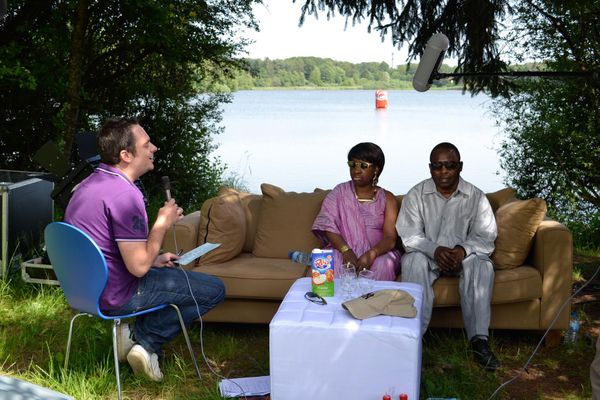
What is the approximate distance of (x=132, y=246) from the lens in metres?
2.97

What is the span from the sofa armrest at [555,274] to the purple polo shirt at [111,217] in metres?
2.13

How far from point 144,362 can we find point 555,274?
216 cm

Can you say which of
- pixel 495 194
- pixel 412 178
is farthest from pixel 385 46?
pixel 412 178

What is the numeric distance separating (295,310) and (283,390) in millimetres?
325

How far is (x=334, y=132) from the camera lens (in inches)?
566

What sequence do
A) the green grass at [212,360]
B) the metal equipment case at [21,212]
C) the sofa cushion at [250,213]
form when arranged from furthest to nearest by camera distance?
1. the metal equipment case at [21,212]
2. the sofa cushion at [250,213]
3. the green grass at [212,360]

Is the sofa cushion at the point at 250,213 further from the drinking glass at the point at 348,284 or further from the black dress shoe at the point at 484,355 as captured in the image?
the black dress shoe at the point at 484,355

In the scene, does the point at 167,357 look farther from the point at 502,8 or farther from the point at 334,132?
the point at 334,132

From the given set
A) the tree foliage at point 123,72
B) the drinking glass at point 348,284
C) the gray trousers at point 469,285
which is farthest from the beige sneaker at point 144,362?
the tree foliage at point 123,72

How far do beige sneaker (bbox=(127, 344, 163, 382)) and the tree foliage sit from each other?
133 inches

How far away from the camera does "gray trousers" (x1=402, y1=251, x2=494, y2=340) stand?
369 centimetres

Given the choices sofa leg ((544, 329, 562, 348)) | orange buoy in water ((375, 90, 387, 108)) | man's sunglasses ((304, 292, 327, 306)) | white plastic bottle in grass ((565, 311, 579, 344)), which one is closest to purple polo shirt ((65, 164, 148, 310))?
man's sunglasses ((304, 292, 327, 306))

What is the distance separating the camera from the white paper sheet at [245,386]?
323 centimetres

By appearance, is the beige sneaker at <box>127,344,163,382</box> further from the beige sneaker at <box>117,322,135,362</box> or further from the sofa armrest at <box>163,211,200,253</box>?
the sofa armrest at <box>163,211,200,253</box>
